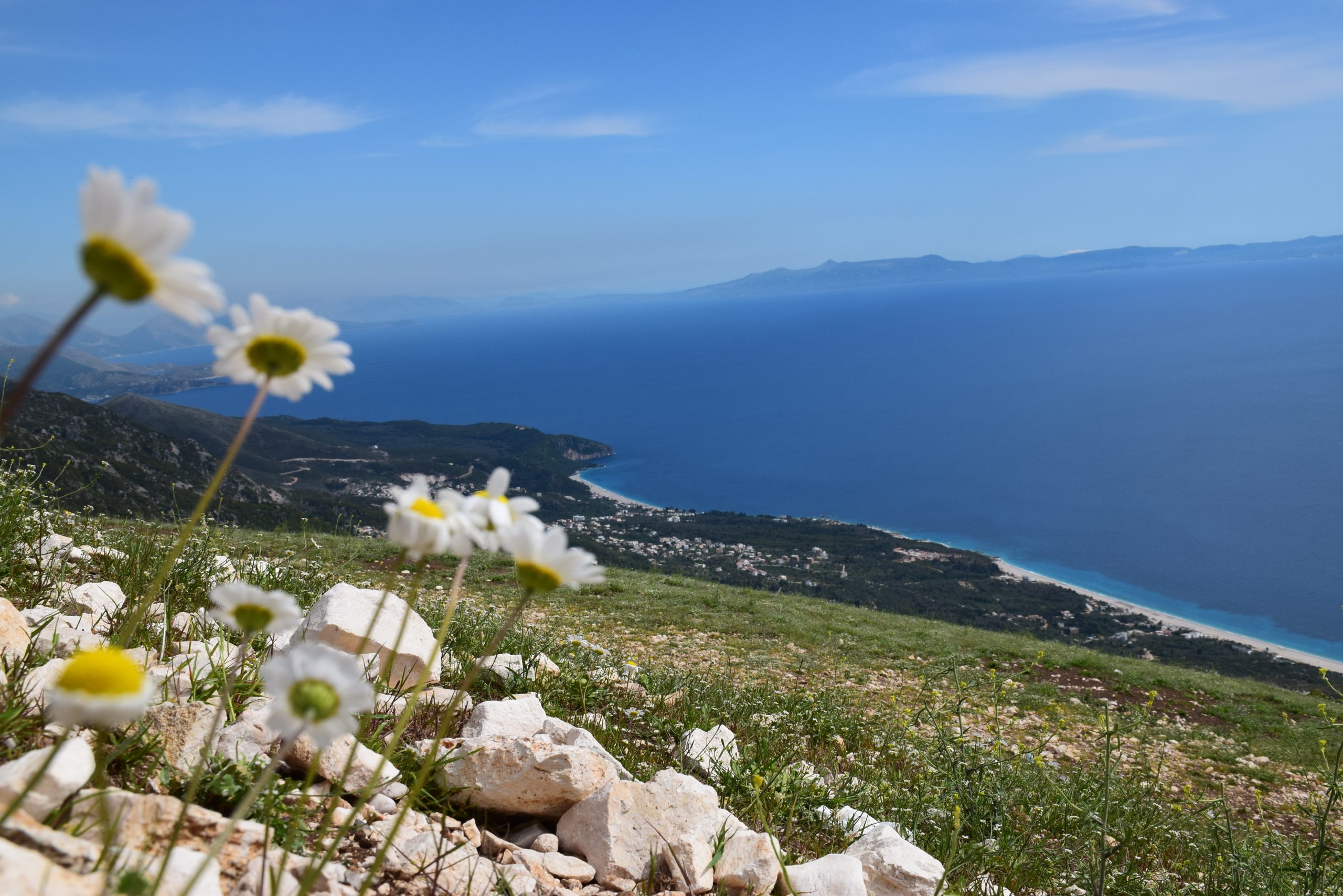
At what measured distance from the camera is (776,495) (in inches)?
3558

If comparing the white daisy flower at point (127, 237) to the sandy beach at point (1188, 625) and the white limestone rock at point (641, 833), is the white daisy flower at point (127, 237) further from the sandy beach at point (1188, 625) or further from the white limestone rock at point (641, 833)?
the sandy beach at point (1188, 625)

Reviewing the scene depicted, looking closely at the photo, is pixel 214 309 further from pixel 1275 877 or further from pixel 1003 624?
pixel 1003 624

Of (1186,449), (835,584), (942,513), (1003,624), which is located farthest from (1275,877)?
(1186,449)

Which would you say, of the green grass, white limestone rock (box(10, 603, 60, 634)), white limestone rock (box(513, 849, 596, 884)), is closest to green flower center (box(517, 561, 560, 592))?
the green grass

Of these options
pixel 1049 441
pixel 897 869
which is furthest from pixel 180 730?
pixel 1049 441

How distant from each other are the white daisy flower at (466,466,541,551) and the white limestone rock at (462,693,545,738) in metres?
2.22

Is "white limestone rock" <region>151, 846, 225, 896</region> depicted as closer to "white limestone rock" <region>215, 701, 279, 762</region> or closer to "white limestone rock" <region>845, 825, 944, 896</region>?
"white limestone rock" <region>215, 701, 279, 762</region>

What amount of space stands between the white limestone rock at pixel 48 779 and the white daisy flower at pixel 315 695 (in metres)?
1.00

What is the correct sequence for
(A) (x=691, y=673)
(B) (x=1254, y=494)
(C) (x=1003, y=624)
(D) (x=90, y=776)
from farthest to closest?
(B) (x=1254, y=494)
(C) (x=1003, y=624)
(A) (x=691, y=673)
(D) (x=90, y=776)

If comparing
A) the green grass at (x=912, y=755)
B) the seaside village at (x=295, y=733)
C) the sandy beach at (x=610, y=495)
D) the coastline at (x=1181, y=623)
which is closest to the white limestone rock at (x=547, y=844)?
the seaside village at (x=295, y=733)

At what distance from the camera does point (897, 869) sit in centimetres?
328

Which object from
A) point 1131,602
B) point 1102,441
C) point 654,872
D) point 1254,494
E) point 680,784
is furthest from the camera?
point 1102,441

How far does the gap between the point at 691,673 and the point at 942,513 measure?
77197mm

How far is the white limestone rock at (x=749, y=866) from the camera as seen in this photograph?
2.97 metres
